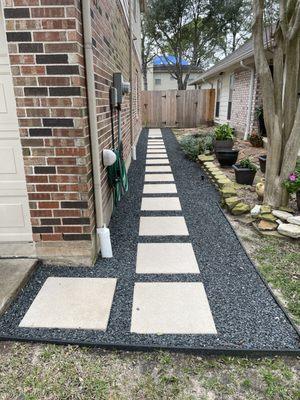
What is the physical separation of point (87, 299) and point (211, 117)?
47.6ft

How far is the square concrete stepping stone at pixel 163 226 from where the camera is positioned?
3463 millimetres

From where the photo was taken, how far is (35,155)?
2451 millimetres

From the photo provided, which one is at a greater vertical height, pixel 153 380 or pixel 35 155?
pixel 35 155

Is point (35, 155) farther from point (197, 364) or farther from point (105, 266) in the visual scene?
point (197, 364)

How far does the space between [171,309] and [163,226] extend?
5.15 ft

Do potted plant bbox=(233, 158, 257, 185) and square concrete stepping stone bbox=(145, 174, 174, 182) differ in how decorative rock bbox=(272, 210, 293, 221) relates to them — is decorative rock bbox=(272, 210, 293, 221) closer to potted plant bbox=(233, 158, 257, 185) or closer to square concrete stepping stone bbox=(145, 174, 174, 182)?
potted plant bbox=(233, 158, 257, 185)

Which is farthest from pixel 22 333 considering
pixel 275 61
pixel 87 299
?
pixel 275 61

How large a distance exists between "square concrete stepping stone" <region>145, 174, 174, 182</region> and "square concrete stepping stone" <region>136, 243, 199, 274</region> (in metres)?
2.69

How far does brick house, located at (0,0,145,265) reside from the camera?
2.19 metres

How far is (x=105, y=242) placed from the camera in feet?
9.30

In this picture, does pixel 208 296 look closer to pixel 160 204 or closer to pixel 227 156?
pixel 160 204

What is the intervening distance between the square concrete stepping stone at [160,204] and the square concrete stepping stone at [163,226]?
382mm

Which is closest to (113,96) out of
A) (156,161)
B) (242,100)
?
(156,161)

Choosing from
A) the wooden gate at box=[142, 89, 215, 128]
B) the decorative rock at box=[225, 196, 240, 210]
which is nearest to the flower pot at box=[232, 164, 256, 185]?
the decorative rock at box=[225, 196, 240, 210]
